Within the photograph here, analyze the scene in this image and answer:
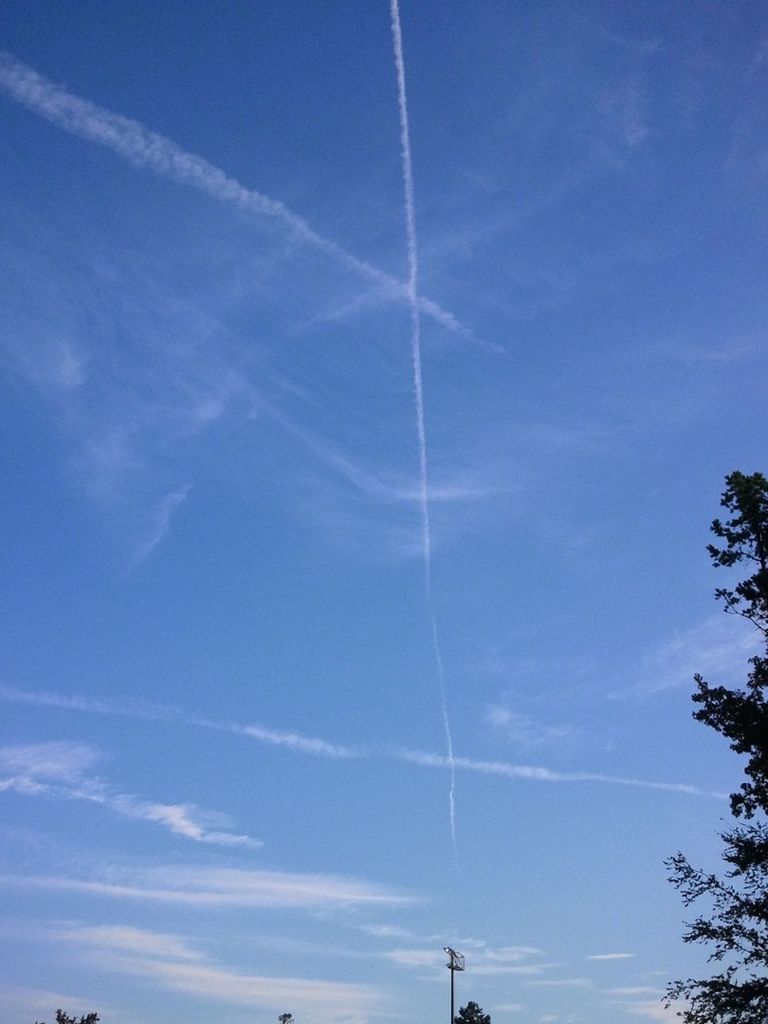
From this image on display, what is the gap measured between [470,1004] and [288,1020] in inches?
1549

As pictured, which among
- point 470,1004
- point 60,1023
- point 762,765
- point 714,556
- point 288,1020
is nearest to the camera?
point 762,765

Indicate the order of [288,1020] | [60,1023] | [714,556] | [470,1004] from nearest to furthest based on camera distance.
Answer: [714,556]
[60,1023]
[470,1004]
[288,1020]

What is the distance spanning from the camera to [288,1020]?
103 m

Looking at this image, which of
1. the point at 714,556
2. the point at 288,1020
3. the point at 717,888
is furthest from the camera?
the point at 288,1020

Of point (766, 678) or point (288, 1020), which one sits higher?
point (766, 678)

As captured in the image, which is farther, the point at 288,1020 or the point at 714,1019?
the point at 288,1020

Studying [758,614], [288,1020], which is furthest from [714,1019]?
[288,1020]

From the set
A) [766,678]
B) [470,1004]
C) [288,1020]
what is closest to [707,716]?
[766,678]

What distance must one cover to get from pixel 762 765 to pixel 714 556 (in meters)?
6.72

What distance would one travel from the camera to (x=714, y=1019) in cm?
2339

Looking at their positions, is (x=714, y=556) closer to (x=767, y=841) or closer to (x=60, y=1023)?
(x=767, y=841)

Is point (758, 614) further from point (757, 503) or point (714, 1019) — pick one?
point (714, 1019)

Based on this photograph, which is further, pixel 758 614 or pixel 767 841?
pixel 758 614

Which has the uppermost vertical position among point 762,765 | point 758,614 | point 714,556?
point 714,556
